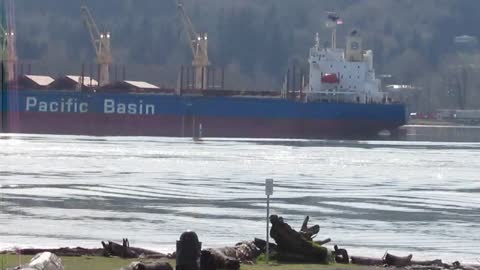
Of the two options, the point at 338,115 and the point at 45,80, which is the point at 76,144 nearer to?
the point at 338,115

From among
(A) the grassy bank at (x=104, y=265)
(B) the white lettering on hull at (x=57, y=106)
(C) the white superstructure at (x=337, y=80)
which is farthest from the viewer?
(C) the white superstructure at (x=337, y=80)

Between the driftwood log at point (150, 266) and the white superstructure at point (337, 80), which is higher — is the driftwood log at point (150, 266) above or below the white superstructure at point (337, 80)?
below

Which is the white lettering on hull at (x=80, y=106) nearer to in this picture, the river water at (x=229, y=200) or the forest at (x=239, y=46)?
the river water at (x=229, y=200)

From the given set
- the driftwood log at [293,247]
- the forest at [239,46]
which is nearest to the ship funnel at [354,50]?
the forest at [239,46]

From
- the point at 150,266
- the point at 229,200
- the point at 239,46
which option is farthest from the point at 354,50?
the point at 239,46

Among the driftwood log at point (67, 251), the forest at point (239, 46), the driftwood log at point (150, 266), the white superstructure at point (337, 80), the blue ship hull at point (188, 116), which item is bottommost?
the driftwood log at point (67, 251)

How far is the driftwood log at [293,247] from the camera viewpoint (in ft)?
63.2

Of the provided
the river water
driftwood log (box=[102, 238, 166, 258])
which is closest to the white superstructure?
the river water

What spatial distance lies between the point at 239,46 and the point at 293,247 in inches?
6717

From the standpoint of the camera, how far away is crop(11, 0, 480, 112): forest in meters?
172

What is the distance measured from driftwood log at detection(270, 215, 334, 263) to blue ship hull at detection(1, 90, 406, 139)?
225 ft

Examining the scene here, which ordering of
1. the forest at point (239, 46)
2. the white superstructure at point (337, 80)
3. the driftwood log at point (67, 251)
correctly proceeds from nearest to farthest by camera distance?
1. the driftwood log at point (67, 251)
2. the white superstructure at point (337, 80)
3. the forest at point (239, 46)

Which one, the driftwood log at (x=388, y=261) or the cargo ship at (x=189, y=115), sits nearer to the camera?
the driftwood log at (x=388, y=261)

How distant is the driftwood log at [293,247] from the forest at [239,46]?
143328mm
